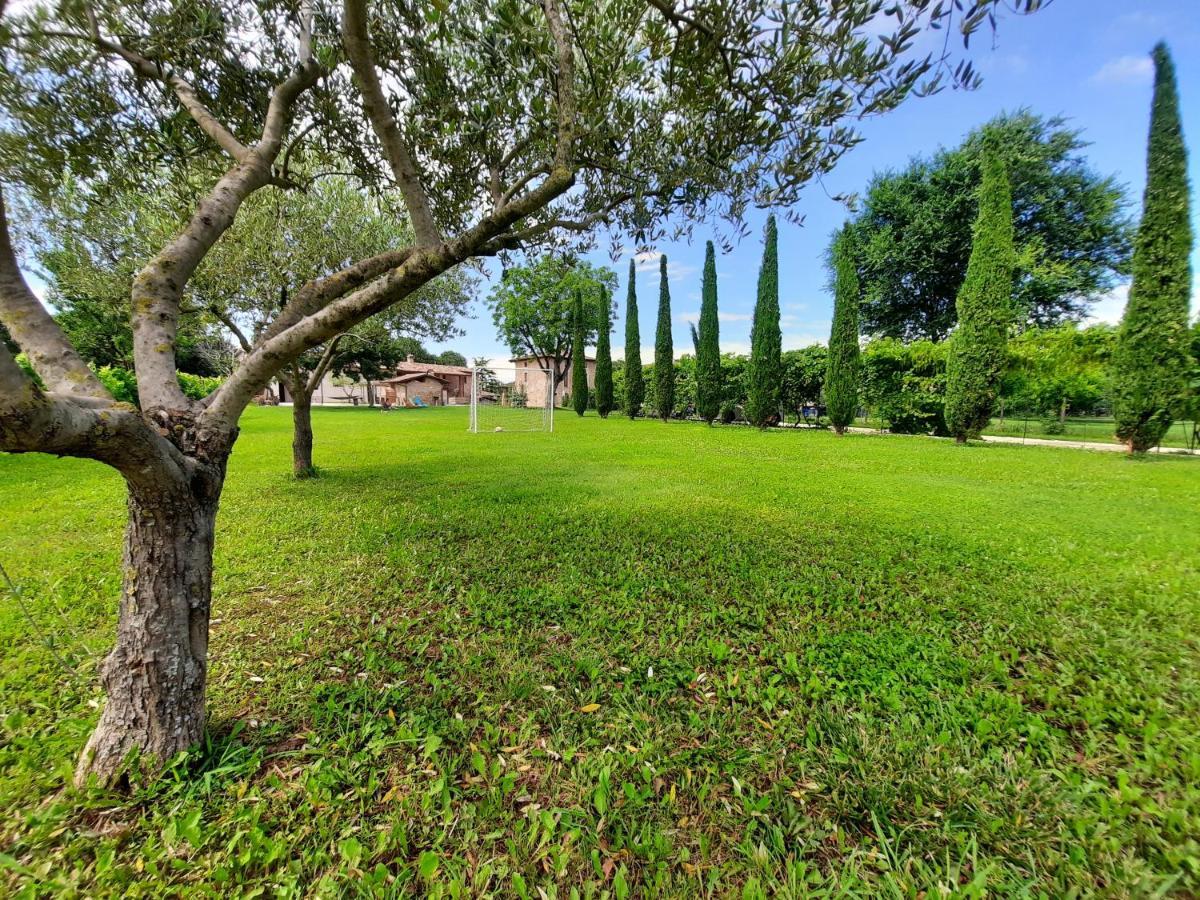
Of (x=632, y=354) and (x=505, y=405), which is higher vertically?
(x=632, y=354)

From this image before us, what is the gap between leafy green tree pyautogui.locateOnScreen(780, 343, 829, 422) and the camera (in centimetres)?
1902

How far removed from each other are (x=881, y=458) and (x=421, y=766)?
11495mm

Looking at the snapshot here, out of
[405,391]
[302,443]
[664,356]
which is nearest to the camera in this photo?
[302,443]

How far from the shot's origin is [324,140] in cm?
428

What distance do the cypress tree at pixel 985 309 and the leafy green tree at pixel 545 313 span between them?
1941cm

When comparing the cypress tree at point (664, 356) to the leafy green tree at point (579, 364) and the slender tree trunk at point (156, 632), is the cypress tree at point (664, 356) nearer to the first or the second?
the leafy green tree at point (579, 364)

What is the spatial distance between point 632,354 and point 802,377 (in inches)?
364

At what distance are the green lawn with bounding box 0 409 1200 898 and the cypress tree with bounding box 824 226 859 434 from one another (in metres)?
11.4

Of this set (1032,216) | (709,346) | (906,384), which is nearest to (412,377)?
(709,346)

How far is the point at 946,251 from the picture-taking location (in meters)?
20.5

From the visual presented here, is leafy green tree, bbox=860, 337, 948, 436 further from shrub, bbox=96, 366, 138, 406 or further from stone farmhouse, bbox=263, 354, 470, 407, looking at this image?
stone farmhouse, bbox=263, 354, 470, 407

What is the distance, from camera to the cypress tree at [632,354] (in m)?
25.2

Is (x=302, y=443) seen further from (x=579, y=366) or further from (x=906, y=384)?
(x=579, y=366)

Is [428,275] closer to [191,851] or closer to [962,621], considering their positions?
[191,851]
